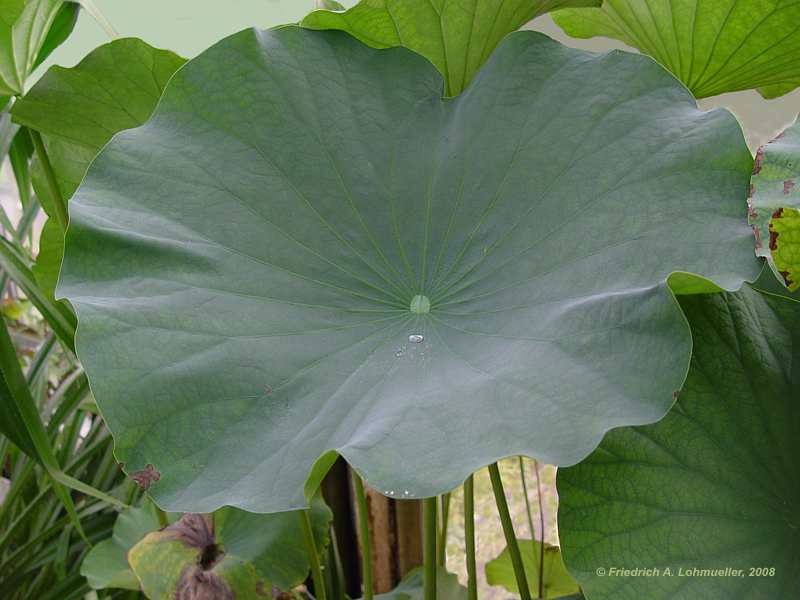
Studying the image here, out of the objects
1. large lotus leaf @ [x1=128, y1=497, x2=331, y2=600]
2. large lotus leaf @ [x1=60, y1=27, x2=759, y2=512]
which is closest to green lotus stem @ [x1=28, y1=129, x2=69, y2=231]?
large lotus leaf @ [x1=60, y1=27, x2=759, y2=512]

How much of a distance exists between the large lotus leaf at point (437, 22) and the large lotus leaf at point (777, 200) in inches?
9.4

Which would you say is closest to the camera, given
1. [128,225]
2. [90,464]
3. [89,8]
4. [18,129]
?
[128,225]

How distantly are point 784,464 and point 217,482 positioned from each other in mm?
372

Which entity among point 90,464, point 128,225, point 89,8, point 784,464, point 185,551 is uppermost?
point 89,8

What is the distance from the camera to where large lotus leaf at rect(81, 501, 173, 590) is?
101 cm

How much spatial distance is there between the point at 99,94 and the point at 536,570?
840 mm

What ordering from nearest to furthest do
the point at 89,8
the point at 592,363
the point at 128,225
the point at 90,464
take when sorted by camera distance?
the point at 592,363, the point at 128,225, the point at 89,8, the point at 90,464

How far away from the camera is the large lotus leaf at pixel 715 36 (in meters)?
0.60

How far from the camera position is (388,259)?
593 millimetres

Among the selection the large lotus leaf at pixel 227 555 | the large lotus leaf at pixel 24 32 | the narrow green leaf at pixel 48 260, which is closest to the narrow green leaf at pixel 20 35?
the large lotus leaf at pixel 24 32

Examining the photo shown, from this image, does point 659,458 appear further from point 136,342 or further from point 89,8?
point 89,8

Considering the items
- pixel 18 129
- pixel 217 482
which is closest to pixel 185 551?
pixel 217 482

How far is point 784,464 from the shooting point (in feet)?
1.62

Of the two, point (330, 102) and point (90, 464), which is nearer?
point (330, 102)
